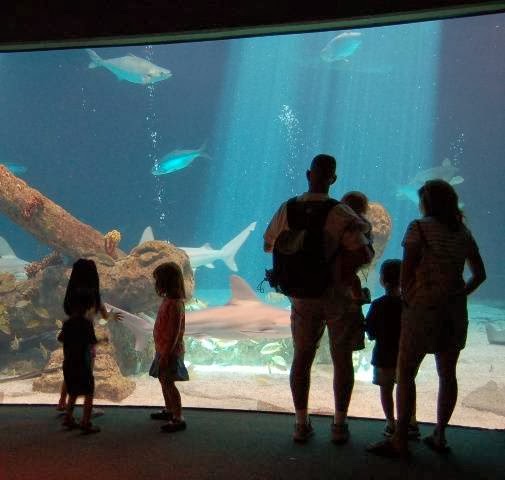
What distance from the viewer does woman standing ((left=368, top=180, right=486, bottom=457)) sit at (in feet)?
7.61

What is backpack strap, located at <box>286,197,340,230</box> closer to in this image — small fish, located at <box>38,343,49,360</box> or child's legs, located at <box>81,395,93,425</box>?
child's legs, located at <box>81,395,93,425</box>

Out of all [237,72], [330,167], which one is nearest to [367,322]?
[330,167]

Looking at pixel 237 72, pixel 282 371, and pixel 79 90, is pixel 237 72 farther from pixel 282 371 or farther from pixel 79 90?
pixel 282 371

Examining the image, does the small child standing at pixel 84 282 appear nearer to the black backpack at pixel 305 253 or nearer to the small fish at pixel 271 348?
the black backpack at pixel 305 253

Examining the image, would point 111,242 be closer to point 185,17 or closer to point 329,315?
point 185,17

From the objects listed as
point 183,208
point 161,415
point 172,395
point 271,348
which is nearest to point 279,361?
point 271,348

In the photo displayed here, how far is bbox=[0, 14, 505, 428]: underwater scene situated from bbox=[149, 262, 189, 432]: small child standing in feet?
8.22

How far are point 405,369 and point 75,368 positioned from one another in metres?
1.74

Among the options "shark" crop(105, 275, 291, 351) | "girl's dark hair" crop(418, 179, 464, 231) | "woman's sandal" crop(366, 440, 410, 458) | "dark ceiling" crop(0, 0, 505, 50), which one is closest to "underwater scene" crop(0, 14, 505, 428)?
"shark" crop(105, 275, 291, 351)

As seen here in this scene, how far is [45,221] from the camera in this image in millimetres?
6973

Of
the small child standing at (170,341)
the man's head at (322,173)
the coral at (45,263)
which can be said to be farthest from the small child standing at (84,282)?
the coral at (45,263)

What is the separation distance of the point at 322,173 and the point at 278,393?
184 inches

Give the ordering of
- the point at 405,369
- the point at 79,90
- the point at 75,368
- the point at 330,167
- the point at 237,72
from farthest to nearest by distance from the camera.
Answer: the point at 237,72
the point at 79,90
the point at 75,368
the point at 330,167
the point at 405,369

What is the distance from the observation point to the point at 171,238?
31.1 metres
